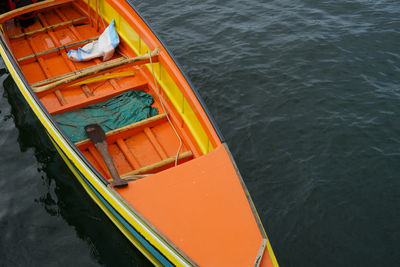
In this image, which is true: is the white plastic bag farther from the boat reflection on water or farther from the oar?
the oar

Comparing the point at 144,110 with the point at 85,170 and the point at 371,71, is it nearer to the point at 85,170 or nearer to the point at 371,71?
the point at 85,170

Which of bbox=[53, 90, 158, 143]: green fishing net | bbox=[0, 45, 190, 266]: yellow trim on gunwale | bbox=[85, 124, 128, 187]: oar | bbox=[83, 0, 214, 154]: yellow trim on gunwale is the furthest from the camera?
bbox=[53, 90, 158, 143]: green fishing net

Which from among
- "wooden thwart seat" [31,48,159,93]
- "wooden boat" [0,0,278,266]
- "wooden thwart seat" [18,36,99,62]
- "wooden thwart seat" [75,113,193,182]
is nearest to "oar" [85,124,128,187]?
"wooden boat" [0,0,278,266]

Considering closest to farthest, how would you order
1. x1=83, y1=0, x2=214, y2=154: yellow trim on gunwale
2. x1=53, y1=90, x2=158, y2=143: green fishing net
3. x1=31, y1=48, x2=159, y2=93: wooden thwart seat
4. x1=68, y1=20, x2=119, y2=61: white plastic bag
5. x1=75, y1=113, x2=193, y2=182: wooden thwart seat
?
x1=75, y1=113, x2=193, y2=182: wooden thwart seat → x1=83, y1=0, x2=214, y2=154: yellow trim on gunwale → x1=31, y1=48, x2=159, y2=93: wooden thwart seat → x1=53, y1=90, x2=158, y2=143: green fishing net → x1=68, y1=20, x2=119, y2=61: white plastic bag

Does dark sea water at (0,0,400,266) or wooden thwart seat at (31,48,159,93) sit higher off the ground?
wooden thwart seat at (31,48,159,93)

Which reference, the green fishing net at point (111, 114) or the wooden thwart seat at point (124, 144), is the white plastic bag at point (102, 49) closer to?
the green fishing net at point (111, 114)

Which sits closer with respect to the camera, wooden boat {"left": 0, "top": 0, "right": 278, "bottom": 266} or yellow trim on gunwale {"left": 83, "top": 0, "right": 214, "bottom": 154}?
wooden boat {"left": 0, "top": 0, "right": 278, "bottom": 266}

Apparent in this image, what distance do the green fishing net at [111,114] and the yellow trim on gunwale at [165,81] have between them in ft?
1.76

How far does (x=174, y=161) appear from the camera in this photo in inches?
260

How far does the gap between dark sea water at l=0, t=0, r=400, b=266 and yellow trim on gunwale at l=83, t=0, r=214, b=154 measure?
1.49 metres

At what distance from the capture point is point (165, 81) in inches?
306

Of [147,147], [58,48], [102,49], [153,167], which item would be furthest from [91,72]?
[58,48]

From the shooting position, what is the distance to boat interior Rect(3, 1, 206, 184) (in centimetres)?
692

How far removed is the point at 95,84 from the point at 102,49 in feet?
3.38
